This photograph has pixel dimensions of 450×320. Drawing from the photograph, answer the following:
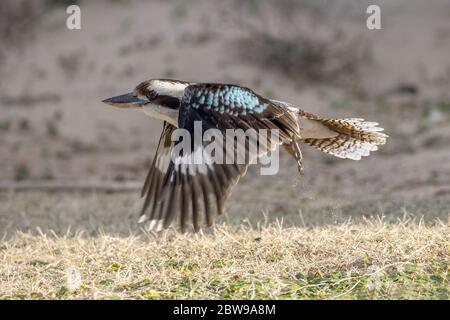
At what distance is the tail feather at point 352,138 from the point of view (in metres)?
6.45

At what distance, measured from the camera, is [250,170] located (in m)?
10.2

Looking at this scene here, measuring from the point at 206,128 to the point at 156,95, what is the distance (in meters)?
0.68

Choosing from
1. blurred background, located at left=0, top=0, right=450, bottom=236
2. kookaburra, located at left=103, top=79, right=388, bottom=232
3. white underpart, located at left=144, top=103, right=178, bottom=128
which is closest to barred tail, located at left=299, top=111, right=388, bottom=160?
kookaburra, located at left=103, top=79, right=388, bottom=232

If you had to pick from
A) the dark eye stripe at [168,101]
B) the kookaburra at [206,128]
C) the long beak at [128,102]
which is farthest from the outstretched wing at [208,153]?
the long beak at [128,102]

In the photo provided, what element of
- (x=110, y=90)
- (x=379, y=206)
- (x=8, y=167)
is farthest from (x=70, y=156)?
(x=379, y=206)

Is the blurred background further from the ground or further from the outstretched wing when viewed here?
the outstretched wing

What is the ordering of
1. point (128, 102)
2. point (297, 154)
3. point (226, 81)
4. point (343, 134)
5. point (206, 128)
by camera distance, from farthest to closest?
point (226, 81) → point (343, 134) → point (297, 154) → point (128, 102) → point (206, 128)

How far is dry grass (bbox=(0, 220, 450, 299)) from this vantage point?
461 cm

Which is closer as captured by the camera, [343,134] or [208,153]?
[208,153]

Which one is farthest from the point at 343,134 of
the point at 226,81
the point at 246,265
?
the point at 226,81

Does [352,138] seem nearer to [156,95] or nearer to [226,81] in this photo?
[156,95]

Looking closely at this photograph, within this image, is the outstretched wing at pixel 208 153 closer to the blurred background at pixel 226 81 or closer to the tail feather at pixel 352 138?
the tail feather at pixel 352 138

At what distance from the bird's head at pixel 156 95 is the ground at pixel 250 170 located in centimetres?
91
